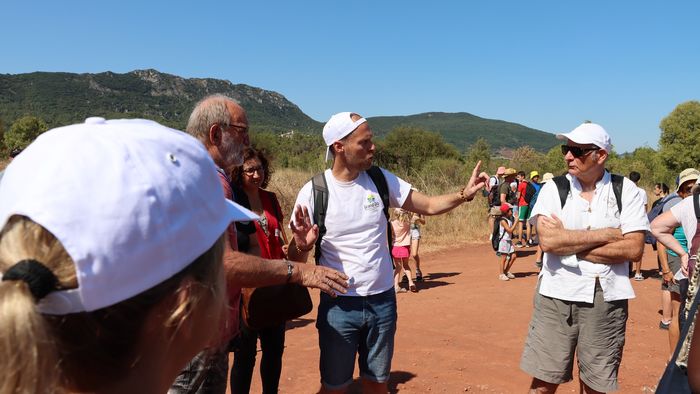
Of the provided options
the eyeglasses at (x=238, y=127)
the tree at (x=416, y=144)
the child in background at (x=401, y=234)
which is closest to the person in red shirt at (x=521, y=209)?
the child in background at (x=401, y=234)

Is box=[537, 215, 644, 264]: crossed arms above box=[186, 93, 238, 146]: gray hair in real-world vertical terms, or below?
below

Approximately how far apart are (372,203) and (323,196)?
0.30m

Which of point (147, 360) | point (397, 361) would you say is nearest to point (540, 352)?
point (397, 361)

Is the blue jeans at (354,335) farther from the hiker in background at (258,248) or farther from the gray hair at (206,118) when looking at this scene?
the gray hair at (206,118)

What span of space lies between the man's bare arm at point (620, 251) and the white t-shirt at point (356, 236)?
4.11 ft

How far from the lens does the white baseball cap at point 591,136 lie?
315 centimetres

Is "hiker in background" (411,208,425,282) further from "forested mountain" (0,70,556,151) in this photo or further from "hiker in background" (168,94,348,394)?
"forested mountain" (0,70,556,151)

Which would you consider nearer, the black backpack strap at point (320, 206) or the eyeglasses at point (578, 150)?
the black backpack strap at point (320, 206)

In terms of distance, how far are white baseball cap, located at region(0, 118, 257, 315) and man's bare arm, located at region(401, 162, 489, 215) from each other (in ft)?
8.65

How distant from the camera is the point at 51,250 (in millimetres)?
746

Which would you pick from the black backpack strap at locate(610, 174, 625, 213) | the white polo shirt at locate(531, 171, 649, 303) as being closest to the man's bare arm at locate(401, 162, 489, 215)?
the white polo shirt at locate(531, 171, 649, 303)

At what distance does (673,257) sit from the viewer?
17.6 ft

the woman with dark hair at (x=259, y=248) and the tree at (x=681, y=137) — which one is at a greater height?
the tree at (x=681, y=137)

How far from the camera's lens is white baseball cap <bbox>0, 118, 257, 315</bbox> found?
2.43ft
